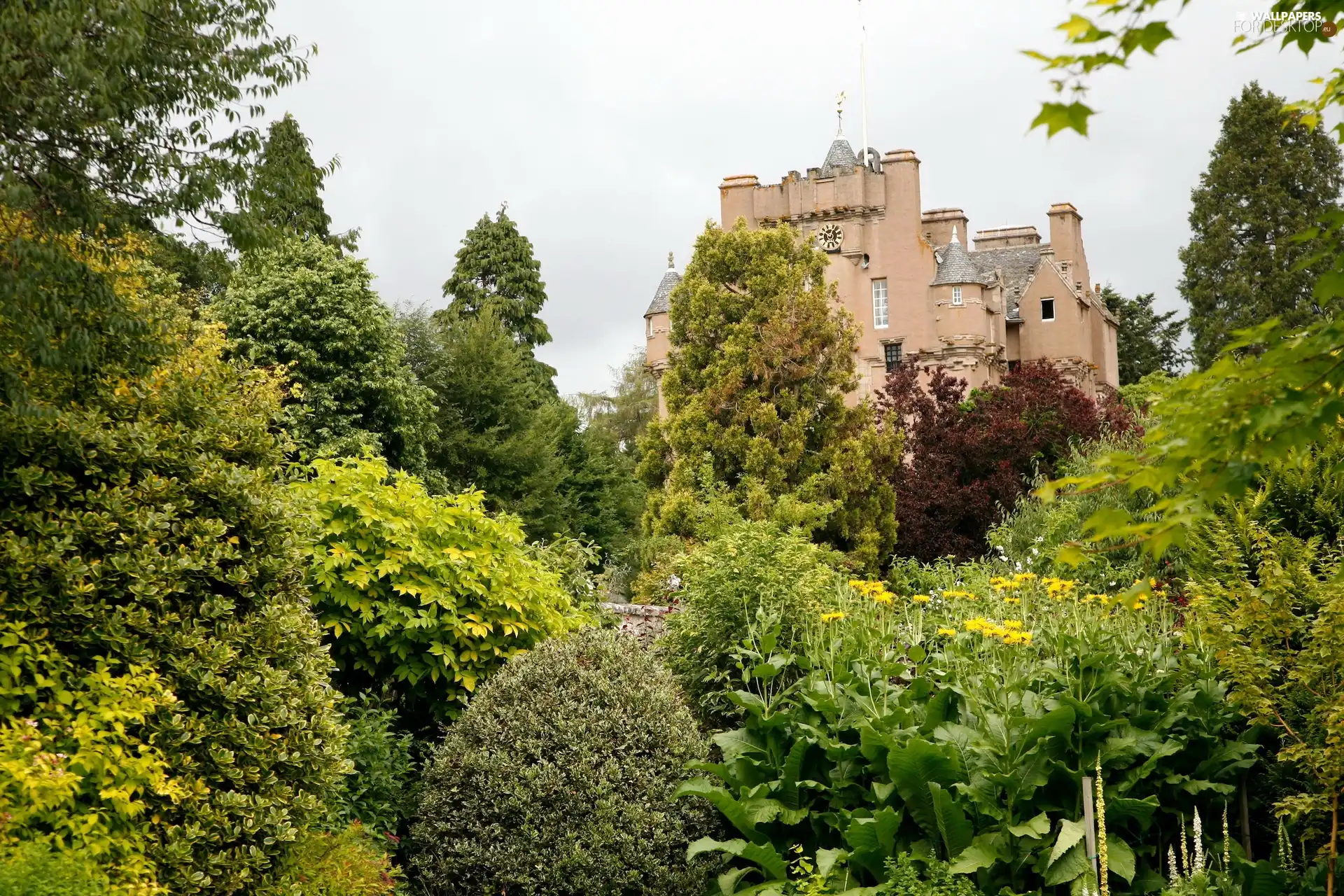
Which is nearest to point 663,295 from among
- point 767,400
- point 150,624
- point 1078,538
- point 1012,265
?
point 1012,265

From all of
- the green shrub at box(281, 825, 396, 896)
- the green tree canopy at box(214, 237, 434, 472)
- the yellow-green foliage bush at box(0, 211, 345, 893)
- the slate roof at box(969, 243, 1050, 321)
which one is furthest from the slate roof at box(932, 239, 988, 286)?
the green shrub at box(281, 825, 396, 896)

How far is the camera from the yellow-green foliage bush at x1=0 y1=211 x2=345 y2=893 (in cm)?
581

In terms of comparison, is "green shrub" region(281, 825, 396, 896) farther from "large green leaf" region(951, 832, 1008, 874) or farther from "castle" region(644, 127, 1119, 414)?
"castle" region(644, 127, 1119, 414)

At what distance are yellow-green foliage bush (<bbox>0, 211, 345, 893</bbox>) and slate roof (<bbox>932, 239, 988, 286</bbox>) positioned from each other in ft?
103

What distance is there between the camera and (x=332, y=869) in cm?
680

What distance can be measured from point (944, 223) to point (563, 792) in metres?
35.4

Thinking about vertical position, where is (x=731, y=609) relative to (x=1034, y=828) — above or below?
above

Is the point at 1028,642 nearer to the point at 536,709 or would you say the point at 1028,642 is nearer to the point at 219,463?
the point at 536,709

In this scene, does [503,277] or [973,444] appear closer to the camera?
[973,444]

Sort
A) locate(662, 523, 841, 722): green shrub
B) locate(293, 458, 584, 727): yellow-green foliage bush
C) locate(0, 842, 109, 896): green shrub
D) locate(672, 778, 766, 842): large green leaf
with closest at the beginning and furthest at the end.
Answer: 1. locate(0, 842, 109, 896): green shrub
2. locate(672, 778, 766, 842): large green leaf
3. locate(293, 458, 584, 727): yellow-green foliage bush
4. locate(662, 523, 841, 722): green shrub

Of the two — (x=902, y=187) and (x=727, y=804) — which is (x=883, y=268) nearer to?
(x=902, y=187)

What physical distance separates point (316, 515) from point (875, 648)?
4285 millimetres

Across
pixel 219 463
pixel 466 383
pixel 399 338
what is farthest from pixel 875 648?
pixel 466 383

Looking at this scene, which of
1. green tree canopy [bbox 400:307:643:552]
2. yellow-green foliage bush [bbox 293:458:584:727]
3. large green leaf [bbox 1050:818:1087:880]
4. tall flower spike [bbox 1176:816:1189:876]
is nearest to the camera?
tall flower spike [bbox 1176:816:1189:876]
